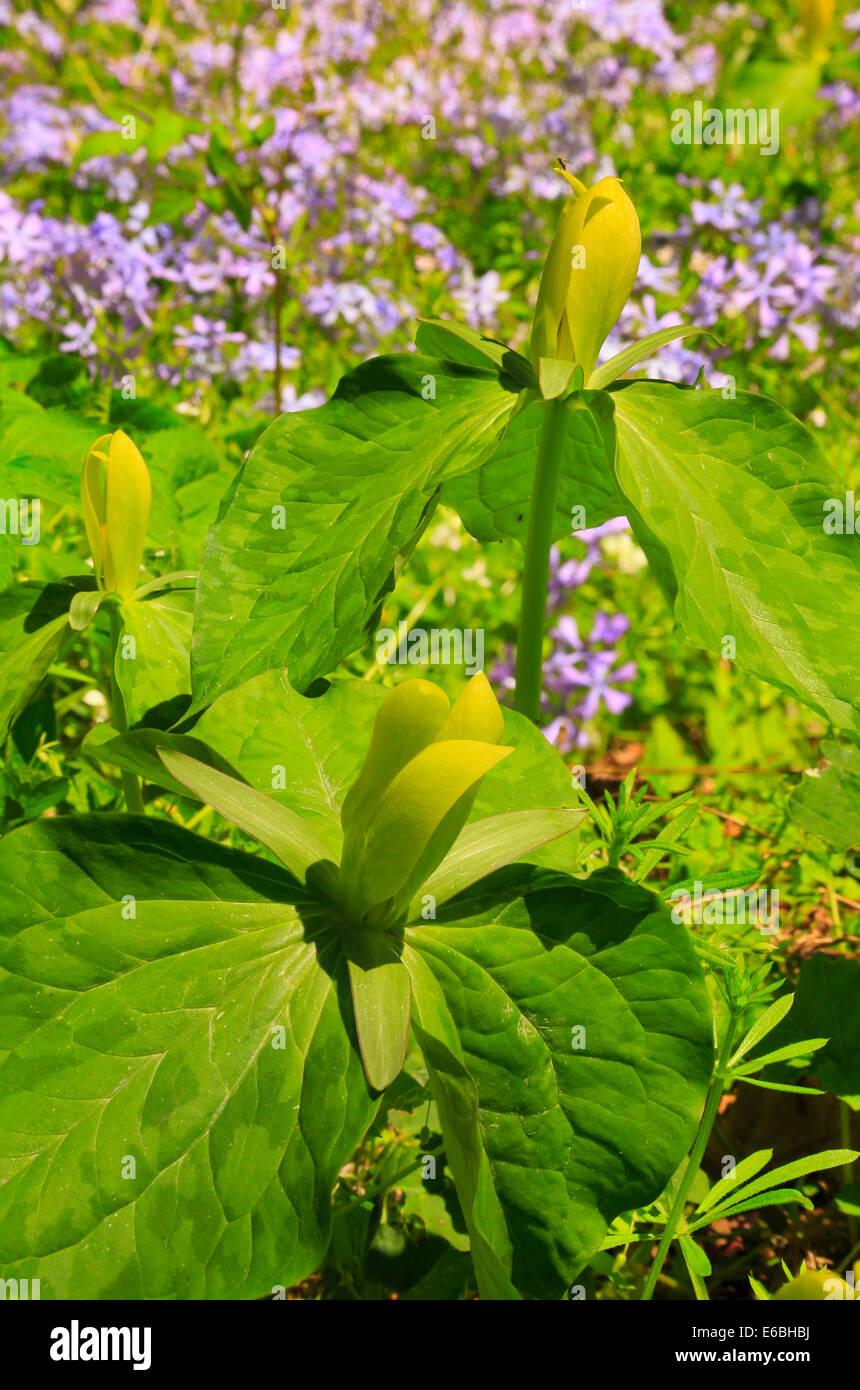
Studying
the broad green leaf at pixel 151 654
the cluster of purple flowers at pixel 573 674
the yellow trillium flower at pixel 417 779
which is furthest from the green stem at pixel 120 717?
the cluster of purple flowers at pixel 573 674

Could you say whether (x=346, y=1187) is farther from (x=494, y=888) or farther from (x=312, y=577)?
(x=312, y=577)

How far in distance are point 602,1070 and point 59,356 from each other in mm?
1680

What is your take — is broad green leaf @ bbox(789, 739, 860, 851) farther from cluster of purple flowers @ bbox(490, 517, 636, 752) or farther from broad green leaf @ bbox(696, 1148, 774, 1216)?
cluster of purple flowers @ bbox(490, 517, 636, 752)

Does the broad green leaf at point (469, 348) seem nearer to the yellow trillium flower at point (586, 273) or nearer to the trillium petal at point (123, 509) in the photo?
the yellow trillium flower at point (586, 273)

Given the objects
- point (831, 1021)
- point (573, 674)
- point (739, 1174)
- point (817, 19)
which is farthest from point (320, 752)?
point (817, 19)

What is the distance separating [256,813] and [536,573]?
43 cm

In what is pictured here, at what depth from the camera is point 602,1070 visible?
0.86 metres

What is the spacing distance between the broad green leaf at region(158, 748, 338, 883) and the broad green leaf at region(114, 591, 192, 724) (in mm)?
210

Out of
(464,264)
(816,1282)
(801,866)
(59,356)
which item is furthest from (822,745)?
(464,264)

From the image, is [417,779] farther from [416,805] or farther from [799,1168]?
[799,1168]

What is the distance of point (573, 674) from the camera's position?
2152mm

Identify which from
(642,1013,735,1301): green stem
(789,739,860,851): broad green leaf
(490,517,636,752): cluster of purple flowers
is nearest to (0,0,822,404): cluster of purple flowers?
(490,517,636,752): cluster of purple flowers

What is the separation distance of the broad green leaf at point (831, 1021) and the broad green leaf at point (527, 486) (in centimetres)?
59

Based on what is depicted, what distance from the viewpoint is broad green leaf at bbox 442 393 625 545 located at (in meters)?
1.22
